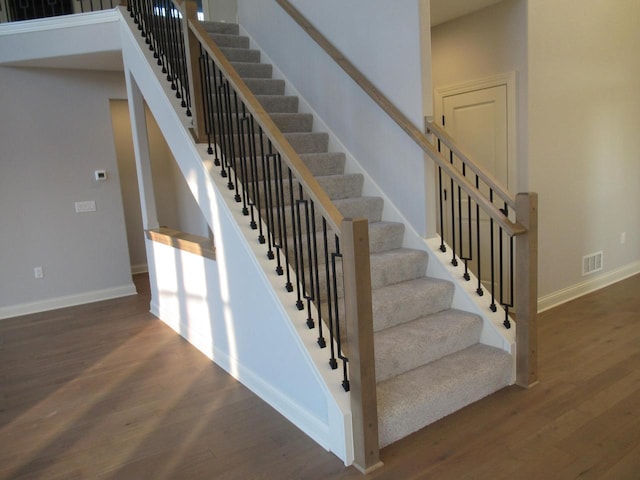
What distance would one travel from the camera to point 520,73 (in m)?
3.88

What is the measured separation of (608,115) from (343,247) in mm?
3908

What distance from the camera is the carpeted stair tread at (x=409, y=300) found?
2.90m

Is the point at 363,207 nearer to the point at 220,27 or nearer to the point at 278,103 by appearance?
the point at 278,103

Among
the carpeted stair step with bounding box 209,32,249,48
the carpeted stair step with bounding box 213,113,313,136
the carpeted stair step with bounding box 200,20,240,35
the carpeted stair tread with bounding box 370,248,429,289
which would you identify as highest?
the carpeted stair step with bounding box 200,20,240,35

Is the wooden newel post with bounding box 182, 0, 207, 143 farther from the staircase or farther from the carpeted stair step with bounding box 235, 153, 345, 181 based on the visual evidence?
the staircase

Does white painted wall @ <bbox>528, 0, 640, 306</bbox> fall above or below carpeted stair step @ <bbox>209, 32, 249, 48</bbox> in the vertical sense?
below

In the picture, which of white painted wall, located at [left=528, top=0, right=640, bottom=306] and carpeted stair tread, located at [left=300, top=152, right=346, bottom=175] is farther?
white painted wall, located at [left=528, top=0, right=640, bottom=306]

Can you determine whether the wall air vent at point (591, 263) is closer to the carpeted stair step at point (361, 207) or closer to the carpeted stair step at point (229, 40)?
the carpeted stair step at point (361, 207)

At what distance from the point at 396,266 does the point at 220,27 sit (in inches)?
139

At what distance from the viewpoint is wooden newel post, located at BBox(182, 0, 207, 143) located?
330 centimetres

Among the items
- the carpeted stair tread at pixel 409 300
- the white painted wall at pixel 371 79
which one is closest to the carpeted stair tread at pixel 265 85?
the white painted wall at pixel 371 79

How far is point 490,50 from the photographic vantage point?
4.07m

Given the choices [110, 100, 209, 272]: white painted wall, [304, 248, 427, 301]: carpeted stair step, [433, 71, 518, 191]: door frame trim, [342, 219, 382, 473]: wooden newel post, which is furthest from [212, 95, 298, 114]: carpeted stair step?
[110, 100, 209, 272]: white painted wall

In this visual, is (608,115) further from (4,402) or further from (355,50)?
(4,402)
